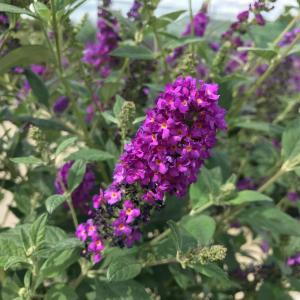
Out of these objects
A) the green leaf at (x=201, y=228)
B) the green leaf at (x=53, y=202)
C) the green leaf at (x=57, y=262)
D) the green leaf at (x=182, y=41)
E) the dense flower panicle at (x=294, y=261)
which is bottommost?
the dense flower panicle at (x=294, y=261)

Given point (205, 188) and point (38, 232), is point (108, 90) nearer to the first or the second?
point (205, 188)

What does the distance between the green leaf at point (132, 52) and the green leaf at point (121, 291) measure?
2.54 ft

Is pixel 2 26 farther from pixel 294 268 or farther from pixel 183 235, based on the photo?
pixel 294 268

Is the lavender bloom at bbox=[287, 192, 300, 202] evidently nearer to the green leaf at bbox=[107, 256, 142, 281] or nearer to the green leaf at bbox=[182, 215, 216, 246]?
the green leaf at bbox=[182, 215, 216, 246]

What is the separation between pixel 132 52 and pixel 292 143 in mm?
658

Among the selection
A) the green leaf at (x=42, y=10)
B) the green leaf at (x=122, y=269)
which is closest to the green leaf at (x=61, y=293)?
the green leaf at (x=122, y=269)

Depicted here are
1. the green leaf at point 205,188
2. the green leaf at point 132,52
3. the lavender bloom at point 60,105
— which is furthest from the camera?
the lavender bloom at point 60,105

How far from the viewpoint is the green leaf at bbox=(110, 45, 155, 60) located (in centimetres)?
169

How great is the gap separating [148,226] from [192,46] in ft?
2.40

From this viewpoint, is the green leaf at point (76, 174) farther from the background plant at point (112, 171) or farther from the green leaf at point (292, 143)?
the green leaf at point (292, 143)

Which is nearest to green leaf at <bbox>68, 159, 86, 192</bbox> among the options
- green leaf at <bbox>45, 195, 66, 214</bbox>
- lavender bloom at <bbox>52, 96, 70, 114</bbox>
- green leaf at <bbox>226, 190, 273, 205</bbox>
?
green leaf at <bbox>45, 195, 66, 214</bbox>

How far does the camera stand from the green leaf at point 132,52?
66.4 inches

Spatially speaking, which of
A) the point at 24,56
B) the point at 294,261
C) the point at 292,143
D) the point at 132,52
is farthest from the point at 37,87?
the point at 294,261

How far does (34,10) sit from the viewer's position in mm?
1446
